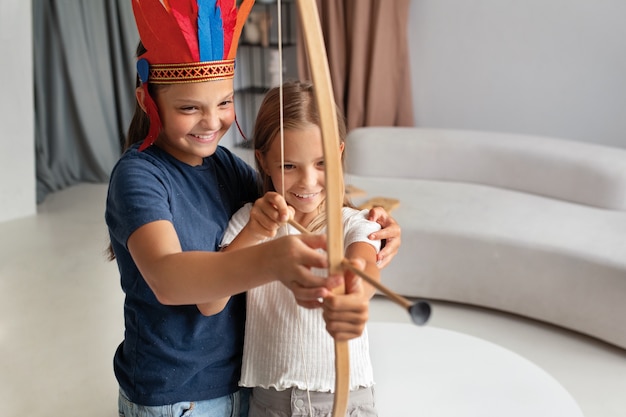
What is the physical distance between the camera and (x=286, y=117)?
1262 millimetres

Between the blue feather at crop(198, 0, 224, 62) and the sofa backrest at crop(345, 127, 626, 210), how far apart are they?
1819mm

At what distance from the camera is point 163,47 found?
111cm

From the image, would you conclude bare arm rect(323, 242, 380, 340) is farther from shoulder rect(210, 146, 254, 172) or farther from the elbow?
shoulder rect(210, 146, 254, 172)

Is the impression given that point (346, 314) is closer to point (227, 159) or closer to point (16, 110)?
point (227, 159)

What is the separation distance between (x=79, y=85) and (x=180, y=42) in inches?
142

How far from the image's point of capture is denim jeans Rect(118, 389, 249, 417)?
121 centimetres

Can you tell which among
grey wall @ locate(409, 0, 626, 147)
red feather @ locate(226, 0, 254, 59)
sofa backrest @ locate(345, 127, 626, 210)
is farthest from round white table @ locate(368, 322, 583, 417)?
grey wall @ locate(409, 0, 626, 147)

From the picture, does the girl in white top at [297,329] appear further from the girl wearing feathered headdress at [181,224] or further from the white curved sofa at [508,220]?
the white curved sofa at [508,220]

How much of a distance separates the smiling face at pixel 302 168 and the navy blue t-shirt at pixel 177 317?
4.2 inches

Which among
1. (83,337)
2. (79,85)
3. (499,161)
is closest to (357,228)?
(83,337)

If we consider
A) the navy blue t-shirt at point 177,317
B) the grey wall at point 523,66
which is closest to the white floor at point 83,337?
the navy blue t-shirt at point 177,317

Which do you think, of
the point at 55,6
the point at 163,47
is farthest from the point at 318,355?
the point at 55,6

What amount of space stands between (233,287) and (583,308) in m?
1.94

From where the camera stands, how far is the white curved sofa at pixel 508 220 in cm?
258
